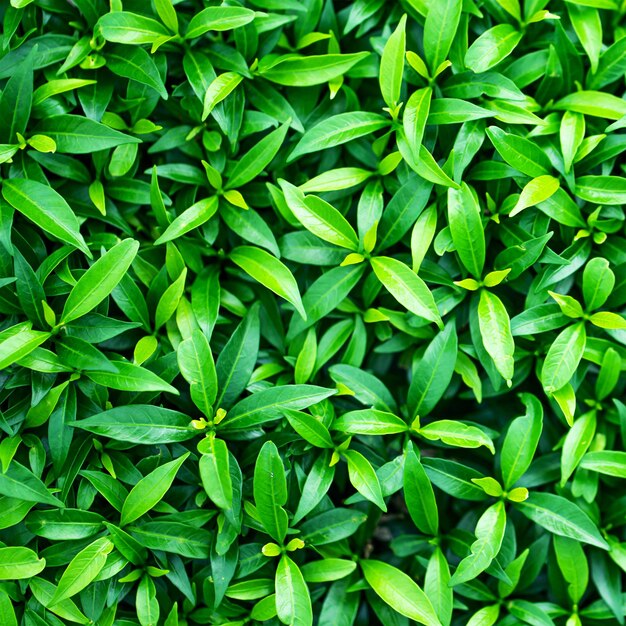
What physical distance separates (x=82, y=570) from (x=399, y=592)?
2.58ft

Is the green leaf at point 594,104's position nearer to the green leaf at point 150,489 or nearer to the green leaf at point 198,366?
the green leaf at point 198,366

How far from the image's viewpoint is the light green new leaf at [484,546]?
65.9 inches

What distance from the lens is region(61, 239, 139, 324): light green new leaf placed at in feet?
5.25

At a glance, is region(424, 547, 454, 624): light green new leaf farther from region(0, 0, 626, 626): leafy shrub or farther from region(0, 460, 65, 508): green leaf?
region(0, 460, 65, 508): green leaf

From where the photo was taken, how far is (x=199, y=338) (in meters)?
1.65

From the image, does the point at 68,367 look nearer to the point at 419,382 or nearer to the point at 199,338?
the point at 199,338

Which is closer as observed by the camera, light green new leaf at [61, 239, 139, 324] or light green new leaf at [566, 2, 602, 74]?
light green new leaf at [61, 239, 139, 324]

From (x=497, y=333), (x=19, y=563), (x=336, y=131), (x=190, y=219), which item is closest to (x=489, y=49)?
(x=336, y=131)

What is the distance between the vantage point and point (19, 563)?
165cm

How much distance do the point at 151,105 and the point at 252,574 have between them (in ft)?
4.24

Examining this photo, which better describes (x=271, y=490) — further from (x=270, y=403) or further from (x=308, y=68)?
(x=308, y=68)

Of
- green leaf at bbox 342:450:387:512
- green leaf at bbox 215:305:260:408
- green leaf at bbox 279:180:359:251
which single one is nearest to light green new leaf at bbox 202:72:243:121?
green leaf at bbox 279:180:359:251

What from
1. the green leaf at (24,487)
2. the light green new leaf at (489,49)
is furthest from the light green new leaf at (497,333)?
the green leaf at (24,487)

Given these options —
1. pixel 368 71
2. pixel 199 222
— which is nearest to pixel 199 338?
pixel 199 222
